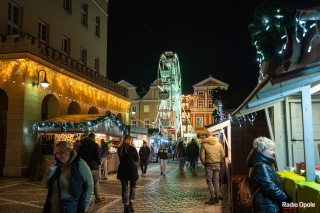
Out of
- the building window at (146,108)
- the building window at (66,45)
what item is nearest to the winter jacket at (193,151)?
the building window at (66,45)

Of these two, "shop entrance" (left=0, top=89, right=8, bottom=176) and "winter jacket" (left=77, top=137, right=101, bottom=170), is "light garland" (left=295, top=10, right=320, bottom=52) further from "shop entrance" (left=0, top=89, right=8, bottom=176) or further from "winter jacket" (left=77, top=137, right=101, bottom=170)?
"shop entrance" (left=0, top=89, right=8, bottom=176)

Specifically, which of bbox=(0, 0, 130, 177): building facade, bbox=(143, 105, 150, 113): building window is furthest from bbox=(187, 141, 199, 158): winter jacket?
bbox=(143, 105, 150, 113): building window

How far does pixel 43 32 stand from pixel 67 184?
19.4m

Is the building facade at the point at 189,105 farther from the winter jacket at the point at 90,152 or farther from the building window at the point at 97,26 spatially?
the winter jacket at the point at 90,152

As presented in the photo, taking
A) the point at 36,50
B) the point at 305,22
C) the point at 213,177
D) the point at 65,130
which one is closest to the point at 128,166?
the point at 213,177

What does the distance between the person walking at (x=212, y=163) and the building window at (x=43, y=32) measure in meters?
15.6

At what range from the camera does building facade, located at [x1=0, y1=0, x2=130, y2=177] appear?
54.9 feet

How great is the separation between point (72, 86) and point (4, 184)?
10.2 m

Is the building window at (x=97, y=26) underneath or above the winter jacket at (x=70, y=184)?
above

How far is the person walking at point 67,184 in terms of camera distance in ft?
13.1

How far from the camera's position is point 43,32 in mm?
21281

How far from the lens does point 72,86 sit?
22.5 metres

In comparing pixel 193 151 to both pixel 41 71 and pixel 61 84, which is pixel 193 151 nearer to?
pixel 61 84

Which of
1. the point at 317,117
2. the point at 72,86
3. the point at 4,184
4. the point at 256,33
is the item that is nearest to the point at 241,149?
the point at 317,117
